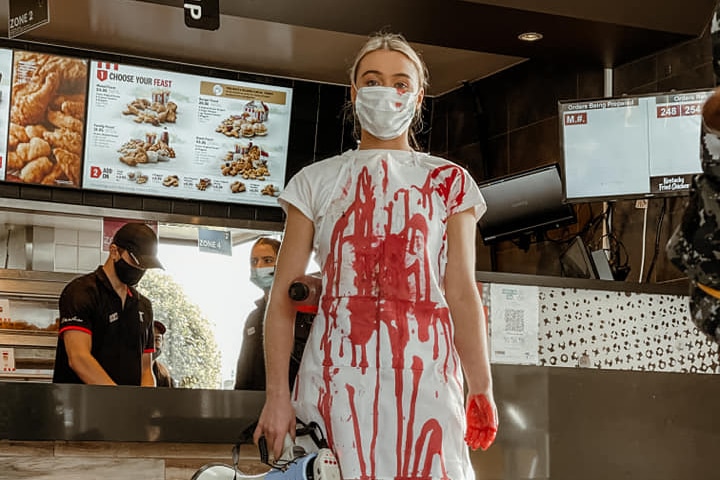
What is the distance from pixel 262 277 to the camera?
4.92 m

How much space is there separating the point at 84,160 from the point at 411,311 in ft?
16.0

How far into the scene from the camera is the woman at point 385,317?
7.32 feet

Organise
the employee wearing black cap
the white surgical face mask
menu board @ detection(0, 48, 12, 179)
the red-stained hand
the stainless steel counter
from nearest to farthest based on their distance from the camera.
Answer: the red-stained hand < the white surgical face mask < the stainless steel counter < the employee wearing black cap < menu board @ detection(0, 48, 12, 179)

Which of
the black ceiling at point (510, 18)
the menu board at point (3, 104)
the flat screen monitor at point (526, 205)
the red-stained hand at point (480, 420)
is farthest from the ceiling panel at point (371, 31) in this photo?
the red-stained hand at point (480, 420)

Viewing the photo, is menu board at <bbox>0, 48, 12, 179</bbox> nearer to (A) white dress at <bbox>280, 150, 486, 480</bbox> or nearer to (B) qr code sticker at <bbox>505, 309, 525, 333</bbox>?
(B) qr code sticker at <bbox>505, 309, 525, 333</bbox>

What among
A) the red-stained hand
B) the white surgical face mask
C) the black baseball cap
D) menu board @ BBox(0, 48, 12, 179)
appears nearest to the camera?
the red-stained hand

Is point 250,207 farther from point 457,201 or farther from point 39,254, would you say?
point 457,201

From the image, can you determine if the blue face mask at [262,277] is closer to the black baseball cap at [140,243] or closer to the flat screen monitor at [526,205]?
the black baseball cap at [140,243]

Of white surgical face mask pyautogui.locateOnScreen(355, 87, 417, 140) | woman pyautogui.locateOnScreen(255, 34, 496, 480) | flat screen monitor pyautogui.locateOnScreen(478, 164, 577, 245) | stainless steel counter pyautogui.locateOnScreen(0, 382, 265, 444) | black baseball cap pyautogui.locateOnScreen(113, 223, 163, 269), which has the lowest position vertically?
stainless steel counter pyautogui.locateOnScreen(0, 382, 265, 444)

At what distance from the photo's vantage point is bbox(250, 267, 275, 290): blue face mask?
4.91 meters

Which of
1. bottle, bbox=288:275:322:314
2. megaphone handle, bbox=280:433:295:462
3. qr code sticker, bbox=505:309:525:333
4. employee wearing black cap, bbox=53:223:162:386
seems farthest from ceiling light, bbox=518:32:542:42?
megaphone handle, bbox=280:433:295:462

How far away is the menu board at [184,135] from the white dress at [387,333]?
4.69 meters

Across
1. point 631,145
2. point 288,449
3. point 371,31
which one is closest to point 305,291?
point 288,449

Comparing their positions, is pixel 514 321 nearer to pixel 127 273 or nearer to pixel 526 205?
pixel 127 273
